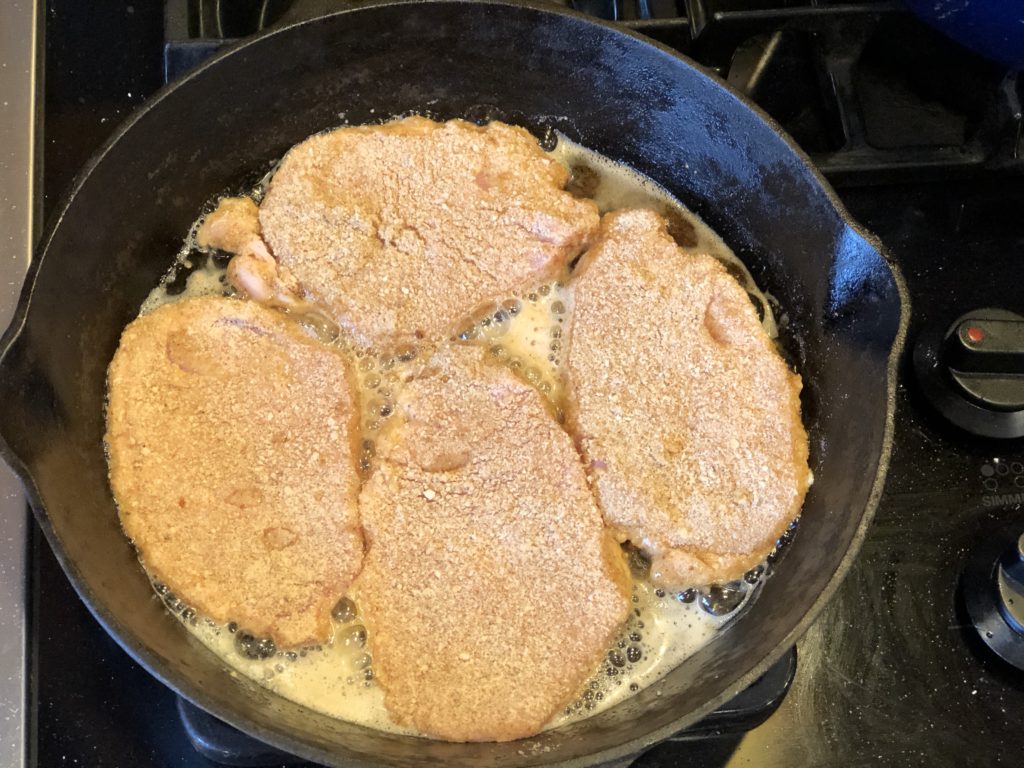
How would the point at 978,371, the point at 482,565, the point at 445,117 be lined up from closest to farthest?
1. the point at 482,565
2. the point at 978,371
3. the point at 445,117

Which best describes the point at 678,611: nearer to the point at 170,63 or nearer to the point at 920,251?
the point at 920,251

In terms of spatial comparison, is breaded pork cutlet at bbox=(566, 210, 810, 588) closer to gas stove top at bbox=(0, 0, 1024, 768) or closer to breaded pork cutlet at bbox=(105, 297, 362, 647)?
gas stove top at bbox=(0, 0, 1024, 768)

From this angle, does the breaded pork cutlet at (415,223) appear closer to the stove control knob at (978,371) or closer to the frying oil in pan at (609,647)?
the frying oil in pan at (609,647)

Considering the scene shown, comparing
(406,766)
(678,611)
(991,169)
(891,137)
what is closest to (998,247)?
(991,169)

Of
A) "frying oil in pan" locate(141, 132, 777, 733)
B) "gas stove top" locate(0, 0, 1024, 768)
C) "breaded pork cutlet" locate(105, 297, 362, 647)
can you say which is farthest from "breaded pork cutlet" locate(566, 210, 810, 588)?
"breaded pork cutlet" locate(105, 297, 362, 647)

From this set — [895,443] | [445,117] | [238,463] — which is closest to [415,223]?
[445,117]

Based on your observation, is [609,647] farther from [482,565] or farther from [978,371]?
[978,371]
